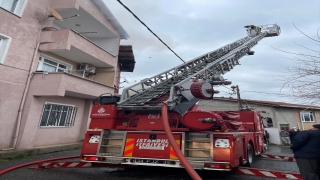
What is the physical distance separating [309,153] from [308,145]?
14cm

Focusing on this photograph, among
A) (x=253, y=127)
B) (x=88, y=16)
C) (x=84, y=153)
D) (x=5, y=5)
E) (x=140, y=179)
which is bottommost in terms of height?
(x=140, y=179)

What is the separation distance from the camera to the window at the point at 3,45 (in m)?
7.95

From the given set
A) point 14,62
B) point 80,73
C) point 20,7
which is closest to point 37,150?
point 14,62

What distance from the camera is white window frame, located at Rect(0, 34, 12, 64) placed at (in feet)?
26.1

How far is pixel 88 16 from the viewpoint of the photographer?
1113 cm

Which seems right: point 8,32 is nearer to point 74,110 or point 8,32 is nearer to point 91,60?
point 91,60

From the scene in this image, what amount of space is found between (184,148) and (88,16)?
9884mm

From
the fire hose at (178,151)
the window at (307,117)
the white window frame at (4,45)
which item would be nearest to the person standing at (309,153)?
the fire hose at (178,151)

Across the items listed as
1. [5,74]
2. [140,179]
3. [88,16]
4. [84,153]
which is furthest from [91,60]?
[140,179]

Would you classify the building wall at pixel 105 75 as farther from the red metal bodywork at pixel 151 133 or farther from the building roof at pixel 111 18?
the red metal bodywork at pixel 151 133

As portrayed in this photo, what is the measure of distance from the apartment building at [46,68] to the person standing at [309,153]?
8.49 m

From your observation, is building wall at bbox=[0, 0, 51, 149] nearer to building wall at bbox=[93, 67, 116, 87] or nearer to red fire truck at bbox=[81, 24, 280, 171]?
building wall at bbox=[93, 67, 116, 87]

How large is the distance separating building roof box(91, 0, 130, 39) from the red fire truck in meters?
7.45

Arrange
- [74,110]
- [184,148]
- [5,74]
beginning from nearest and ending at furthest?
[184,148] < [5,74] < [74,110]
